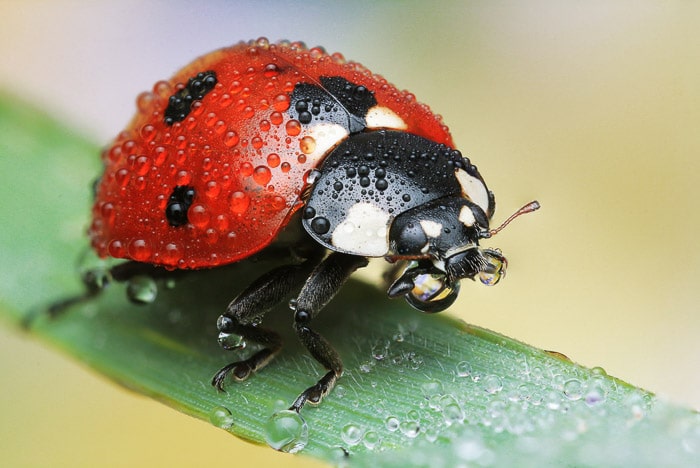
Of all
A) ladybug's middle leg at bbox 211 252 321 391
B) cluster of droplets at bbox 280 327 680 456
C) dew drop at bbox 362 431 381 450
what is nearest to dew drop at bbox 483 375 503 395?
cluster of droplets at bbox 280 327 680 456

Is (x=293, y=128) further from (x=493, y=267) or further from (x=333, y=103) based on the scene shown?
(x=493, y=267)

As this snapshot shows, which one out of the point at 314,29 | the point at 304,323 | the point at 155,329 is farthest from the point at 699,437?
the point at 314,29

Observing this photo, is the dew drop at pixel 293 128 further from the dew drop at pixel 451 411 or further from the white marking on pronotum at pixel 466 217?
the dew drop at pixel 451 411

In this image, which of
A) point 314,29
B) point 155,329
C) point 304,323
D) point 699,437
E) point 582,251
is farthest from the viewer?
point 314,29

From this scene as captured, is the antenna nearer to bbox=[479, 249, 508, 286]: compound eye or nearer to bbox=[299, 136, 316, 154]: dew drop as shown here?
bbox=[479, 249, 508, 286]: compound eye

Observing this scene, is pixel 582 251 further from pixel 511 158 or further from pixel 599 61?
pixel 599 61
